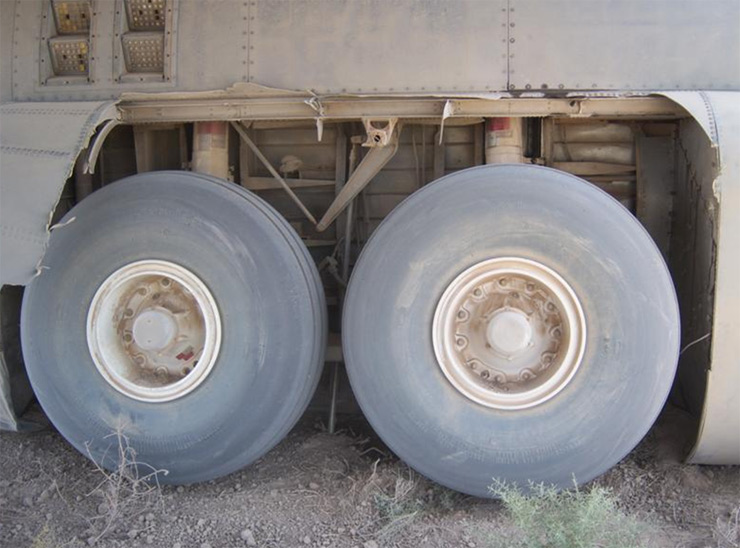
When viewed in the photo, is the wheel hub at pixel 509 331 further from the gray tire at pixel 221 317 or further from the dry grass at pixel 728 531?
the dry grass at pixel 728 531

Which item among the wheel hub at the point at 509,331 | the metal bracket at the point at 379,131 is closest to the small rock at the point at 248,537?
the wheel hub at the point at 509,331

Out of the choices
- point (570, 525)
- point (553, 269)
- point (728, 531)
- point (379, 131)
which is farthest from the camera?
point (379, 131)

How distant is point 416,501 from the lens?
349cm

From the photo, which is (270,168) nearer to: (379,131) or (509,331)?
(379,131)

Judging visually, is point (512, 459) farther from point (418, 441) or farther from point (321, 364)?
point (321, 364)

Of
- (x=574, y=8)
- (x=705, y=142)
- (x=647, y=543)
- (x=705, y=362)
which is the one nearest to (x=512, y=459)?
(x=647, y=543)

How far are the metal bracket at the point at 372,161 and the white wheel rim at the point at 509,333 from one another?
68 centimetres

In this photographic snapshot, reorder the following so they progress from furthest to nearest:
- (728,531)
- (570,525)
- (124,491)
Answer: (124,491)
(728,531)
(570,525)

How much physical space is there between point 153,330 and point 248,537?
3.12 ft

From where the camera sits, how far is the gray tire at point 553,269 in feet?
10.8

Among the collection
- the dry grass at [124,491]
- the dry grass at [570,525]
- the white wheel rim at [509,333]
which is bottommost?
the dry grass at [124,491]

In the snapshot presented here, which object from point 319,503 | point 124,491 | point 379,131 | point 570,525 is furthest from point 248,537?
point 379,131

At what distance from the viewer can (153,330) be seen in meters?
3.53

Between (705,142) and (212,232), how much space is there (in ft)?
6.88
